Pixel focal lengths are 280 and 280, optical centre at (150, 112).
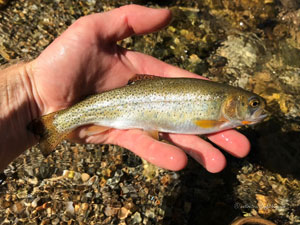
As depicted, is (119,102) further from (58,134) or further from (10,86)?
(10,86)

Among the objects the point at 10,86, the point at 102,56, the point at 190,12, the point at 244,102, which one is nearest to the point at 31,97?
the point at 10,86

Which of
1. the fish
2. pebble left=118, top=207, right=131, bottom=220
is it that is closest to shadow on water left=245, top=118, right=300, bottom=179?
the fish

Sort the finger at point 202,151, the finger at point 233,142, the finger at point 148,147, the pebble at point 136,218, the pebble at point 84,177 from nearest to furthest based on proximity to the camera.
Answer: the finger at point 148,147, the finger at point 202,151, the finger at point 233,142, the pebble at point 136,218, the pebble at point 84,177

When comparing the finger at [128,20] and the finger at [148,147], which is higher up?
the finger at [128,20]

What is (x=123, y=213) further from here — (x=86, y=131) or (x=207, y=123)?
(x=207, y=123)

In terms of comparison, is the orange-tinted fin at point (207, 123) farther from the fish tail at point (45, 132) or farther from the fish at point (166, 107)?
the fish tail at point (45, 132)

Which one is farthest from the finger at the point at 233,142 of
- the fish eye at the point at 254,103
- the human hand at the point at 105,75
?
the fish eye at the point at 254,103

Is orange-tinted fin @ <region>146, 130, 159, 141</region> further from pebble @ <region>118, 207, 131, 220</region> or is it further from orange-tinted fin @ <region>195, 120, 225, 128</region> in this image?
pebble @ <region>118, 207, 131, 220</region>
